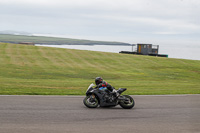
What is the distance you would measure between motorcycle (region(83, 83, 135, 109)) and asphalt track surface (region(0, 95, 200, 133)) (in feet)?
0.88

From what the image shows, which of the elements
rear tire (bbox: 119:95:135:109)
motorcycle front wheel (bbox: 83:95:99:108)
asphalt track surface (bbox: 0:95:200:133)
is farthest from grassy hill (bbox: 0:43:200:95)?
rear tire (bbox: 119:95:135:109)

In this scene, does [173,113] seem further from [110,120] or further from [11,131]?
[11,131]

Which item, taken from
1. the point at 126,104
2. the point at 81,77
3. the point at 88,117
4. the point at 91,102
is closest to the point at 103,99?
the point at 91,102

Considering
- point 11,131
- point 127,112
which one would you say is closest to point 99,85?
point 127,112

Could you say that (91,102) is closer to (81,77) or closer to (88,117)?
(88,117)

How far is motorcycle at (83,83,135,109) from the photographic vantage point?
1230cm

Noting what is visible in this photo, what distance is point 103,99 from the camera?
12.3 meters

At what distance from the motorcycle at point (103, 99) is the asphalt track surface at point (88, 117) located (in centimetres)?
27

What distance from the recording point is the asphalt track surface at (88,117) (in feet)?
29.5

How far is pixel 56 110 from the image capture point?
11.4m

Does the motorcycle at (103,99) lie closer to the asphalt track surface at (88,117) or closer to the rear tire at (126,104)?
the rear tire at (126,104)

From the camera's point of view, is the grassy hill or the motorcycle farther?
the grassy hill

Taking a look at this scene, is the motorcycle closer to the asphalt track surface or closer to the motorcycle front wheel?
the motorcycle front wheel

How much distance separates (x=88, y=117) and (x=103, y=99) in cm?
196
